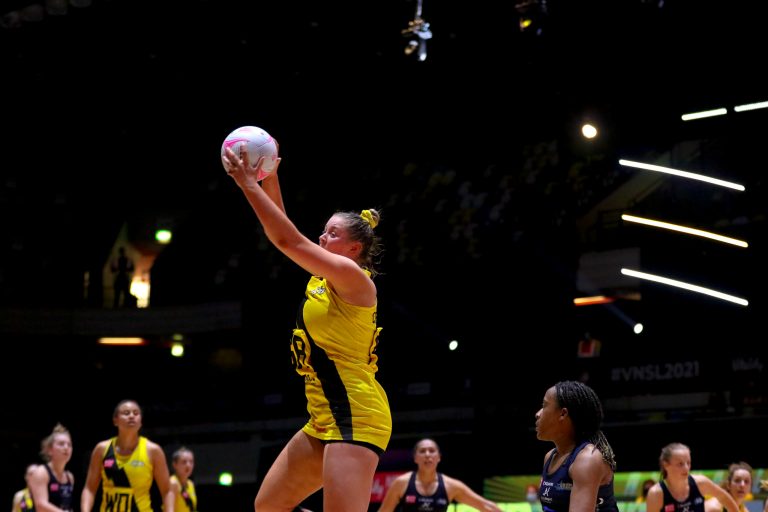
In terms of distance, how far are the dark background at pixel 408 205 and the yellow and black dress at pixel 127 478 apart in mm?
6175

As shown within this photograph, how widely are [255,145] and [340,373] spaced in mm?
1007

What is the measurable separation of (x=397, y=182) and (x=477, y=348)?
4.34 m

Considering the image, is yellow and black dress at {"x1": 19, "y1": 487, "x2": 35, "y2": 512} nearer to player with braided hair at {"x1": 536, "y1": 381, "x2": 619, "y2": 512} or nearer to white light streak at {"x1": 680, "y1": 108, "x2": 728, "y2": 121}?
player with braided hair at {"x1": 536, "y1": 381, "x2": 619, "y2": 512}

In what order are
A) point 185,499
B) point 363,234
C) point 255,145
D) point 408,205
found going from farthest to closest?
1. point 408,205
2. point 185,499
3. point 363,234
4. point 255,145

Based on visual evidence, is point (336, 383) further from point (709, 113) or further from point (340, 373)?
point (709, 113)

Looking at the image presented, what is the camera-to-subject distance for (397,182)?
67.0ft

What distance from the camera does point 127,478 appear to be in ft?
29.0

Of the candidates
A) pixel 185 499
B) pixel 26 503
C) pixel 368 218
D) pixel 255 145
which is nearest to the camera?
pixel 255 145

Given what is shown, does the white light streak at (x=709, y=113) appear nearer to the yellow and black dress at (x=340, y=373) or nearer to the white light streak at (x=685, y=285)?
the white light streak at (x=685, y=285)

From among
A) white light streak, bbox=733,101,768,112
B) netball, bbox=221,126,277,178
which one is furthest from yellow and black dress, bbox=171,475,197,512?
netball, bbox=221,126,277,178

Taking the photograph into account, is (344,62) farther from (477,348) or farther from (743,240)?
(743,240)

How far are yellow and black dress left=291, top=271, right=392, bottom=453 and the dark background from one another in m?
8.73

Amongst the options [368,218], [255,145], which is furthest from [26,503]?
[255,145]

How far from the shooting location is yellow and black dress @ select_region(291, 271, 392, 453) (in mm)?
4543
